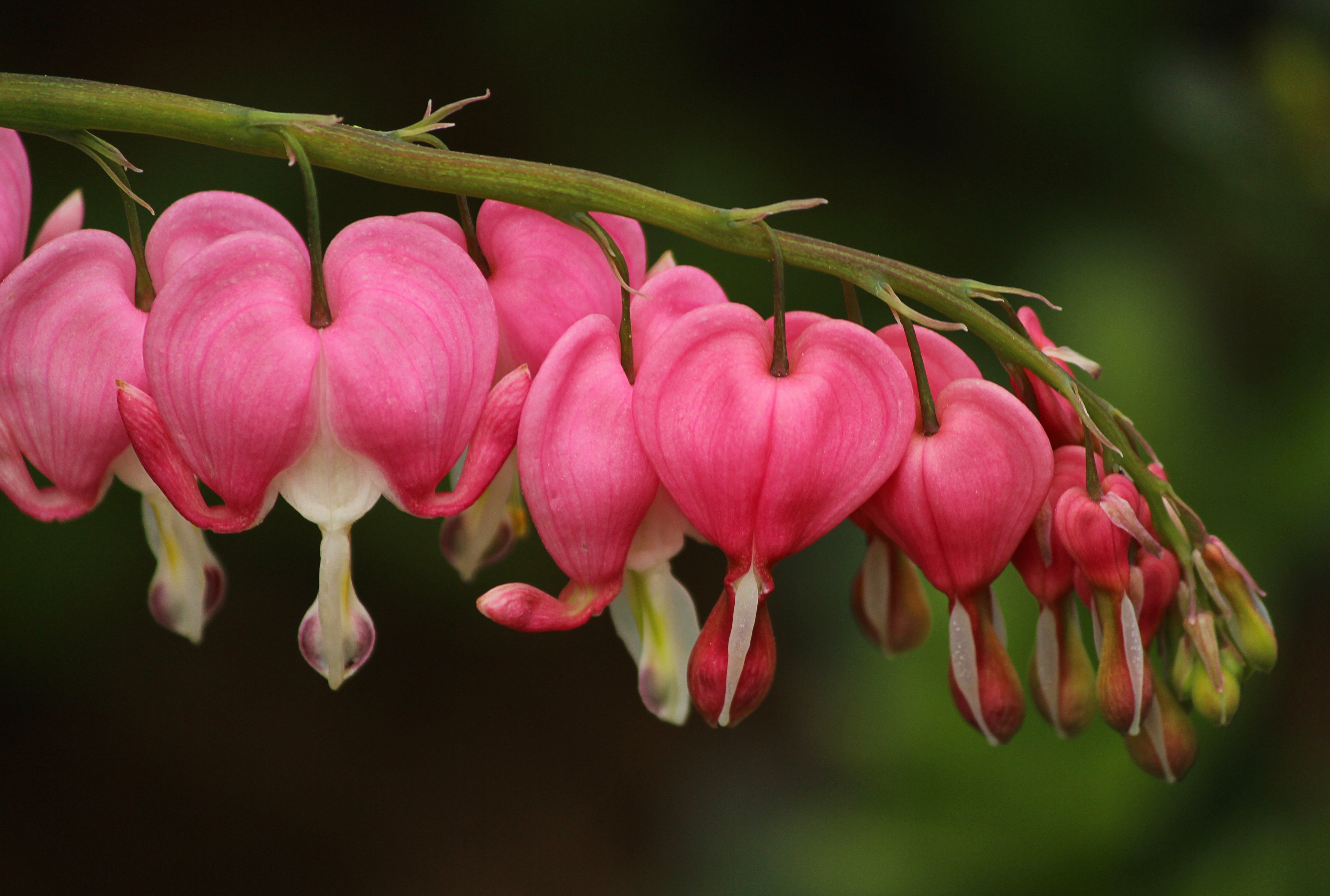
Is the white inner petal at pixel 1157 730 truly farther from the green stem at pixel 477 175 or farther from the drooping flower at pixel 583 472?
the drooping flower at pixel 583 472

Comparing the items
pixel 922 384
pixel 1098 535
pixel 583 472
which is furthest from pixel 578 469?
pixel 1098 535

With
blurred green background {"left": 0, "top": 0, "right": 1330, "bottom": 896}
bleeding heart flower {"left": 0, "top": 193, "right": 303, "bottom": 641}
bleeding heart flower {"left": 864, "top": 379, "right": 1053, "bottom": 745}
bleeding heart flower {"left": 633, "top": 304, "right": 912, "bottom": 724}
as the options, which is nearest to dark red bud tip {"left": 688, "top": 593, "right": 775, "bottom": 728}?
bleeding heart flower {"left": 633, "top": 304, "right": 912, "bottom": 724}

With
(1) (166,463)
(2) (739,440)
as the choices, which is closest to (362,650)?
(1) (166,463)

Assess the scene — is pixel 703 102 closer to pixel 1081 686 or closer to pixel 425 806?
pixel 425 806

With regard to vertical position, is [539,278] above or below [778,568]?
above

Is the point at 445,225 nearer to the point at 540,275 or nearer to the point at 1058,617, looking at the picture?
the point at 540,275

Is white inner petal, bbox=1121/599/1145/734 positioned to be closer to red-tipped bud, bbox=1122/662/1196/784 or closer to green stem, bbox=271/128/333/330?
red-tipped bud, bbox=1122/662/1196/784
